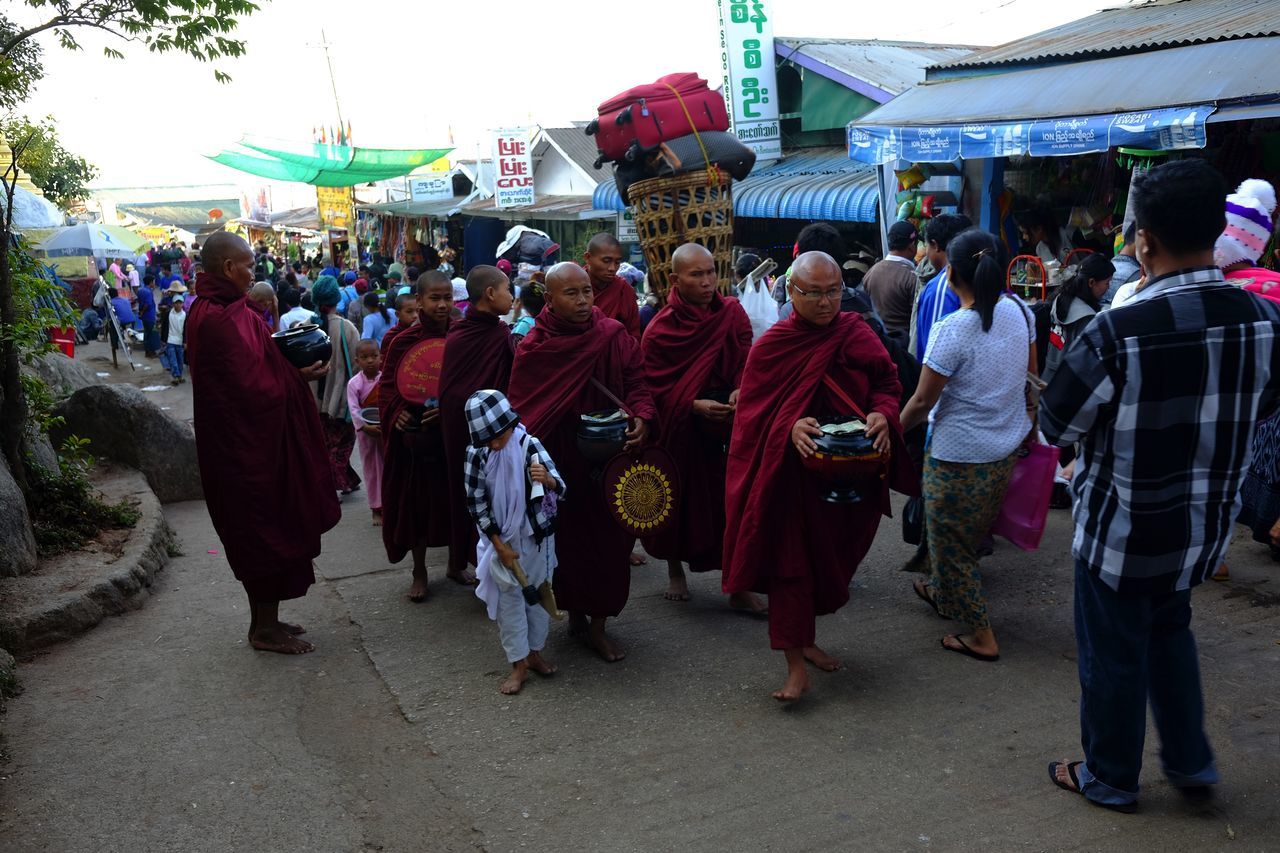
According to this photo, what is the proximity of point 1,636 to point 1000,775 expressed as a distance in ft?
14.5

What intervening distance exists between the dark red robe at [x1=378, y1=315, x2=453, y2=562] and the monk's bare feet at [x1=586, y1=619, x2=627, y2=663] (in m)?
1.38

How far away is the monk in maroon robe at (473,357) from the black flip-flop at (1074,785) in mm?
2895

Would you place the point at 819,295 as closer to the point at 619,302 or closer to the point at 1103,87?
the point at 619,302

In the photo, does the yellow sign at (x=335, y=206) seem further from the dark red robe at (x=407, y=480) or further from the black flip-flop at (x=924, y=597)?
the black flip-flop at (x=924, y=597)

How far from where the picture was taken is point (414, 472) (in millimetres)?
5891

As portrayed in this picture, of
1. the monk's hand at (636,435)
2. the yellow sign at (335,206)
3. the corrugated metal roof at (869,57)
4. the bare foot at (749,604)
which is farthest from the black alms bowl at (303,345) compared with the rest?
the yellow sign at (335,206)

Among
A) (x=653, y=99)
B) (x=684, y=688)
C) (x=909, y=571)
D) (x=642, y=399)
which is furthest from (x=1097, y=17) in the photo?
(x=684, y=688)

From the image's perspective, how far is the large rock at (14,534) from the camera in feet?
18.1

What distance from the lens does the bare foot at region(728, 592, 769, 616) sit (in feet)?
17.4

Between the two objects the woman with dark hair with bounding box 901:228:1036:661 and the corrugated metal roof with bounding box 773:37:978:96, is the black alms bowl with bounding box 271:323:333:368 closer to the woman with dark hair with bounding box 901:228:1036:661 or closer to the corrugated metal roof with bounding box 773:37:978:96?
the woman with dark hair with bounding box 901:228:1036:661

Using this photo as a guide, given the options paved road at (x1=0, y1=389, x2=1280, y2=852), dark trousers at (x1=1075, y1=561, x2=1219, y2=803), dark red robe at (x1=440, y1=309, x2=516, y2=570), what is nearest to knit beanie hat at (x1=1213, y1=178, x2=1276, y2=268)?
paved road at (x1=0, y1=389, x2=1280, y2=852)

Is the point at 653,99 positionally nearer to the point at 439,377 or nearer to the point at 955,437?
the point at 439,377

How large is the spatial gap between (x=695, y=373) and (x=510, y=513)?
3.94 ft

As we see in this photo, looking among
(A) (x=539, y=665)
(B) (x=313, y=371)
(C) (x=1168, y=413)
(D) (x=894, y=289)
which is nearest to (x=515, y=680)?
(A) (x=539, y=665)
